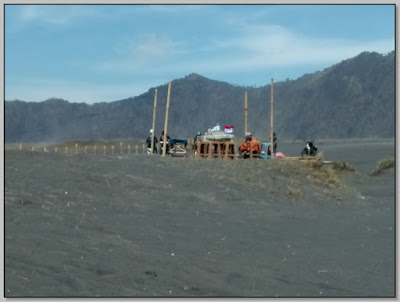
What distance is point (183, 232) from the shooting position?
14680mm

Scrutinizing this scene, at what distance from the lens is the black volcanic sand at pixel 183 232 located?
10477 mm

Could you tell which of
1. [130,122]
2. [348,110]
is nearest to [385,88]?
[348,110]

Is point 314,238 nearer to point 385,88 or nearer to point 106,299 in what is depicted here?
point 106,299

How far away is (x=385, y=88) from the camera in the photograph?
181375mm

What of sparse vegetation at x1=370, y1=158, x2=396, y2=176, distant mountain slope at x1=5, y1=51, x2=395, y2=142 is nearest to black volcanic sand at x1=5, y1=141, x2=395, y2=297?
sparse vegetation at x1=370, y1=158, x2=396, y2=176

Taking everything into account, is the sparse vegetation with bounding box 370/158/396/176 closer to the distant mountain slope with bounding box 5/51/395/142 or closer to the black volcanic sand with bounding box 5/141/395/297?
the black volcanic sand with bounding box 5/141/395/297

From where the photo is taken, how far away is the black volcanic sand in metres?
10.5

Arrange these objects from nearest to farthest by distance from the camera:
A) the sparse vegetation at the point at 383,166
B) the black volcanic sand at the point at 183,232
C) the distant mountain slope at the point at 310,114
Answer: the black volcanic sand at the point at 183,232
the sparse vegetation at the point at 383,166
the distant mountain slope at the point at 310,114

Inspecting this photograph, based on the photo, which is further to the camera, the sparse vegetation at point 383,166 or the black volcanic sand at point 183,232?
the sparse vegetation at point 383,166

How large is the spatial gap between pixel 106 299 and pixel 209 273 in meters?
2.56

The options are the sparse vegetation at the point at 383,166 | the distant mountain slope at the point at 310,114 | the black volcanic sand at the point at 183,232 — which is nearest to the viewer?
the black volcanic sand at the point at 183,232

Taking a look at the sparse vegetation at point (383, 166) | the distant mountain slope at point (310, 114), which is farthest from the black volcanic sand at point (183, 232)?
the distant mountain slope at point (310, 114)

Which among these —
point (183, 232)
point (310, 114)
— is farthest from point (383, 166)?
point (310, 114)

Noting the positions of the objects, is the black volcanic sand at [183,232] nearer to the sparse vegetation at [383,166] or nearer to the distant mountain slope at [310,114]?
the sparse vegetation at [383,166]
